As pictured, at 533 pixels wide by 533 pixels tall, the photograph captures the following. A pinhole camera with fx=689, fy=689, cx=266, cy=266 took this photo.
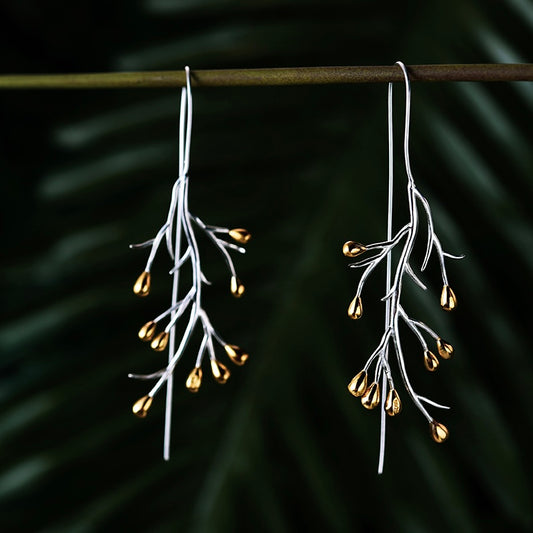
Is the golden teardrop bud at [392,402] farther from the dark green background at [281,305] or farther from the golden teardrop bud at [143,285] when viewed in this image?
the dark green background at [281,305]

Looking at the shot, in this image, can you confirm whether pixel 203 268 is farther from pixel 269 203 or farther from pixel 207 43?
pixel 207 43

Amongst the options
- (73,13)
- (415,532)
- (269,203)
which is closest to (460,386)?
(415,532)

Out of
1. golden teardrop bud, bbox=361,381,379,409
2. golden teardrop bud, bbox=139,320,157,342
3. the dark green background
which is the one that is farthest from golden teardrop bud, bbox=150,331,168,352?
the dark green background

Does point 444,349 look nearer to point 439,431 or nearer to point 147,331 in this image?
point 439,431

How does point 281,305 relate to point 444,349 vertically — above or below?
above

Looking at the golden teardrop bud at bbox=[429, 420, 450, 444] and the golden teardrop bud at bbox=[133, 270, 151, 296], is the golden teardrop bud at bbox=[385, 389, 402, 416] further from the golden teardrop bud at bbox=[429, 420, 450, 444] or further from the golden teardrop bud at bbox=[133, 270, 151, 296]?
the golden teardrop bud at bbox=[133, 270, 151, 296]

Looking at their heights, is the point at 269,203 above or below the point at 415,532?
above

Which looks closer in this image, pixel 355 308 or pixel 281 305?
pixel 355 308

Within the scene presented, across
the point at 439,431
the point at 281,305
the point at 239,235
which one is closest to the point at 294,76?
the point at 239,235
